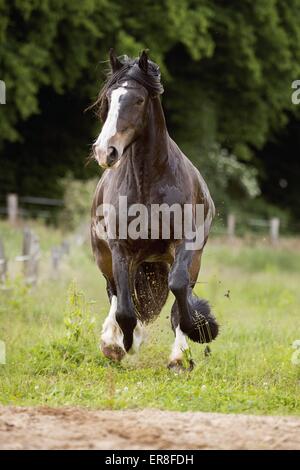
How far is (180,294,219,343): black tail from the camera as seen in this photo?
7.87 m

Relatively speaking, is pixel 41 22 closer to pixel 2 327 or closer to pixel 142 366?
pixel 2 327

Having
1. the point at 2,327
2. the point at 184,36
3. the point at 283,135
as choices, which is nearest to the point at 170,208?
the point at 2,327

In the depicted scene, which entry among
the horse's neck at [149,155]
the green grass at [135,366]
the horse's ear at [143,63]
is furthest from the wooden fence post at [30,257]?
the horse's ear at [143,63]

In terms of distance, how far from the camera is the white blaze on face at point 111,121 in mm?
6961

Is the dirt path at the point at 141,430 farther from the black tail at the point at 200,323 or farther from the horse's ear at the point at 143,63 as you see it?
the horse's ear at the point at 143,63

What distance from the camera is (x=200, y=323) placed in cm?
803

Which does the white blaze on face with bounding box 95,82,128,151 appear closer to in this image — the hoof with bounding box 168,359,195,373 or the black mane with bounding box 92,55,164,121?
the black mane with bounding box 92,55,164,121

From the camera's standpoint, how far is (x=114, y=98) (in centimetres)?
727

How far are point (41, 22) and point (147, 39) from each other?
372 cm
